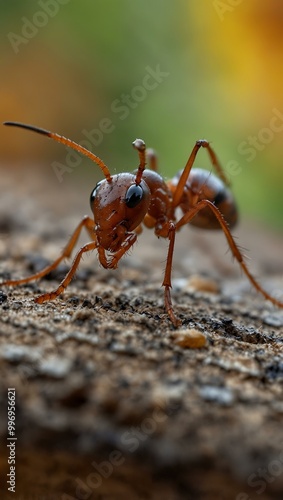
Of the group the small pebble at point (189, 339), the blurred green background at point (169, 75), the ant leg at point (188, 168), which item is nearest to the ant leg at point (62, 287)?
the small pebble at point (189, 339)

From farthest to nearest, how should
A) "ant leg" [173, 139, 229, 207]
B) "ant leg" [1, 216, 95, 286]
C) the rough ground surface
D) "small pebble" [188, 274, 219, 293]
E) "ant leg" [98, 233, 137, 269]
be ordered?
"small pebble" [188, 274, 219, 293] < "ant leg" [173, 139, 229, 207] < "ant leg" [1, 216, 95, 286] < "ant leg" [98, 233, 137, 269] < the rough ground surface

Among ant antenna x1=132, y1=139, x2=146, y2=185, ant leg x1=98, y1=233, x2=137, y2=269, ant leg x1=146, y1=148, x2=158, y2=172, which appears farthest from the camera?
ant leg x1=146, y1=148, x2=158, y2=172

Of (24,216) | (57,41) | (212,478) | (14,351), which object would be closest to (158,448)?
(212,478)

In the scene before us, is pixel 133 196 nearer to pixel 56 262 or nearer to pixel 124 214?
pixel 124 214

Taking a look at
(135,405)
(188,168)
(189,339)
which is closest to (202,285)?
(188,168)

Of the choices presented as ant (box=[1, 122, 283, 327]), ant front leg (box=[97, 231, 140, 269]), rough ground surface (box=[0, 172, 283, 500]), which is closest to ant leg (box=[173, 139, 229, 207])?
ant (box=[1, 122, 283, 327])

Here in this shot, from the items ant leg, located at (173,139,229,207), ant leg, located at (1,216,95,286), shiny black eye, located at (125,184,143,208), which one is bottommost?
ant leg, located at (1,216,95,286)

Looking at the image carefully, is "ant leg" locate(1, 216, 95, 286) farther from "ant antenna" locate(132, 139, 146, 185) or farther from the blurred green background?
the blurred green background

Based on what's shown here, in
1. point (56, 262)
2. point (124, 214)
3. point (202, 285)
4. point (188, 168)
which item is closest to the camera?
point (124, 214)
